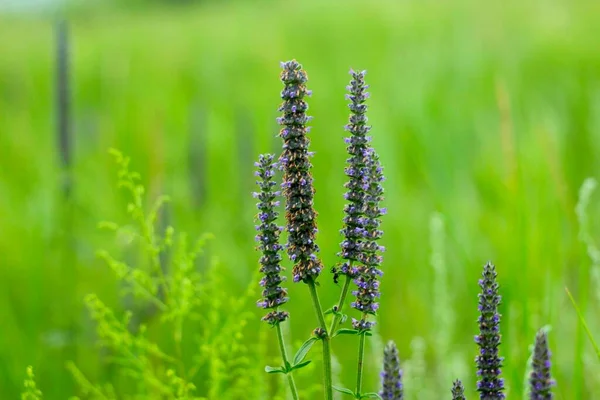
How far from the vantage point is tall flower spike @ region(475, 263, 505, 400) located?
1.06m

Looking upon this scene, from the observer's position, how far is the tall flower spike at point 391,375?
46.4 inches

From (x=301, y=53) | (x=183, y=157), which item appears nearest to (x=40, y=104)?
(x=183, y=157)

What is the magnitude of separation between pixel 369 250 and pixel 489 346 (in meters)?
0.22

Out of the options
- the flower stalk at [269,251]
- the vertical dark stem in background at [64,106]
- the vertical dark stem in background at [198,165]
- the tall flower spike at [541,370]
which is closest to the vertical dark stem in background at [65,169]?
the vertical dark stem in background at [64,106]

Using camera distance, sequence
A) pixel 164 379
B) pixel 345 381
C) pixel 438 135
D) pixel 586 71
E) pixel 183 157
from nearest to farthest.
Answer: pixel 164 379
pixel 345 381
pixel 438 135
pixel 183 157
pixel 586 71

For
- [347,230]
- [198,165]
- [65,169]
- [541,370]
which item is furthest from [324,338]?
[198,165]

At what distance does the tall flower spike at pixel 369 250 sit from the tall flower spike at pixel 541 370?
0.80ft

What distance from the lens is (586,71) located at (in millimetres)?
7059

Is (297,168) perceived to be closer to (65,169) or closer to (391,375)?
(391,375)

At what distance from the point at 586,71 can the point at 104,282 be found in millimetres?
5193

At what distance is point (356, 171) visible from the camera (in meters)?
1.11

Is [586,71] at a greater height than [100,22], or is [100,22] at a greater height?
[100,22]

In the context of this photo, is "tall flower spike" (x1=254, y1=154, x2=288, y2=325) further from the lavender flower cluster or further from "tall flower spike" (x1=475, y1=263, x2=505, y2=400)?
"tall flower spike" (x1=475, y1=263, x2=505, y2=400)

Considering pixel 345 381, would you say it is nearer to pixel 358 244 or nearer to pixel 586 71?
pixel 358 244
